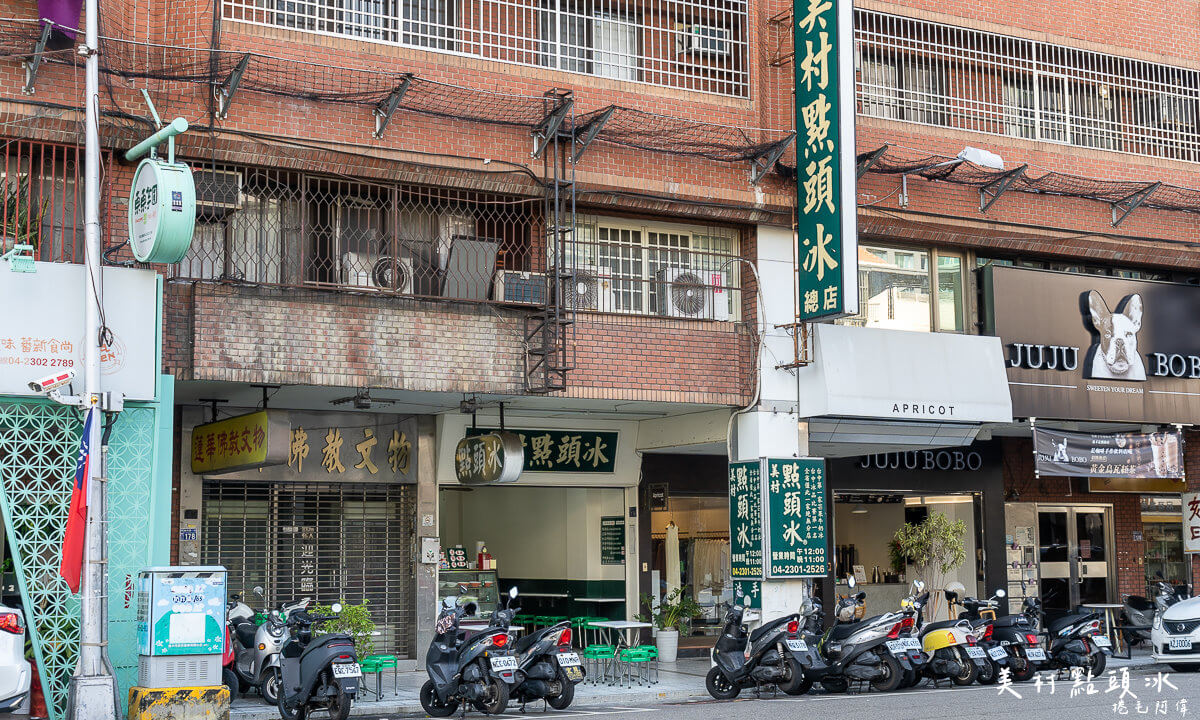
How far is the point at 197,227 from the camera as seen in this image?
15.5 metres

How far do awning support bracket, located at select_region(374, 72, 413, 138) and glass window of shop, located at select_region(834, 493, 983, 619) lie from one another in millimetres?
11681

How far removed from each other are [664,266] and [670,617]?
5.13 meters

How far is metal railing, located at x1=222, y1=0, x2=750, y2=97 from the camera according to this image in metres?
16.9

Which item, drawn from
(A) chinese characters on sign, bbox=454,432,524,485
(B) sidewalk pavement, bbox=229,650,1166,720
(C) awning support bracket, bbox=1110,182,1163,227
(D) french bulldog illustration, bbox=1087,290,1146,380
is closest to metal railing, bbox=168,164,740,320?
(A) chinese characters on sign, bbox=454,432,524,485

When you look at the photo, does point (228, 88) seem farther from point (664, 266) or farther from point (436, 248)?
point (664, 266)

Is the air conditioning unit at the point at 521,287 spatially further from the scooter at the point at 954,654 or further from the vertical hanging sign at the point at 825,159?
the scooter at the point at 954,654

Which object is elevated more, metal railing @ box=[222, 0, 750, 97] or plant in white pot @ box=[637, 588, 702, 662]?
metal railing @ box=[222, 0, 750, 97]

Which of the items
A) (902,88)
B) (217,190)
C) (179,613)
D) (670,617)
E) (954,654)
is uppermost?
(902,88)

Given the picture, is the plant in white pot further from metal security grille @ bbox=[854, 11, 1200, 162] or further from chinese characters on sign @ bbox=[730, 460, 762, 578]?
metal security grille @ bbox=[854, 11, 1200, 162]

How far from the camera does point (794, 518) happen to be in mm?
17969

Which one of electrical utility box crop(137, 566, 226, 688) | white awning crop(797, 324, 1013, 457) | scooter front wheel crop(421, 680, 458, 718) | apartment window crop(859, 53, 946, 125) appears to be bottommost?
scooter front wheel crop(421, 680, 458, 718)

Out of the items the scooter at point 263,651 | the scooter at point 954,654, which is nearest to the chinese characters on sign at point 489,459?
the scooter at point 263,651

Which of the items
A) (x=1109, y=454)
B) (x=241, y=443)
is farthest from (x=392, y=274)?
(x=1109, y=454)

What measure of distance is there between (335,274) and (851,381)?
7141 mm
